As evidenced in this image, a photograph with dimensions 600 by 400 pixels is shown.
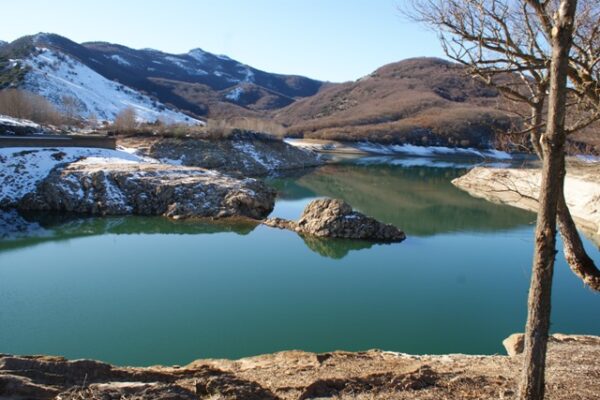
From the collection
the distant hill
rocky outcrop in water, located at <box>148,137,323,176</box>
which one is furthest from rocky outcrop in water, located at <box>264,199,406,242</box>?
the distant hill

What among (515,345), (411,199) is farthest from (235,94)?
(515,345)

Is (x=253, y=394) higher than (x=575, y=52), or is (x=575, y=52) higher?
(x=575, y=52)

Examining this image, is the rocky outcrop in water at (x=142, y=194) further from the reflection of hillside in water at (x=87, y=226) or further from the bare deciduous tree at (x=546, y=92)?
the bare deciduous tree at (x=546, y=92)

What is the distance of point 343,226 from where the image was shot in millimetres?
20172

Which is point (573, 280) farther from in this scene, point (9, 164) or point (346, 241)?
point (9, 164)

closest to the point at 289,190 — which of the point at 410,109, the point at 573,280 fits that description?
the point at 573,280

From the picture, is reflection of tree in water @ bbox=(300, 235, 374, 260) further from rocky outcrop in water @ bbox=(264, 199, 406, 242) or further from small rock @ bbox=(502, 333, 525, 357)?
small rock @ bbox=(502, 333, 525, 357)

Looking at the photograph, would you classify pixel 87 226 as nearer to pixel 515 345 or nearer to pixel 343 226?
pixel 343 226

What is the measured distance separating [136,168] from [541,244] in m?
26.1

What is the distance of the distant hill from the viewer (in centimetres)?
9369

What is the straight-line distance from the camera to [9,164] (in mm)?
26172

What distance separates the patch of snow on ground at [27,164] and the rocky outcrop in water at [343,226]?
49.0ft

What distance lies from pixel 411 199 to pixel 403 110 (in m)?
97.8

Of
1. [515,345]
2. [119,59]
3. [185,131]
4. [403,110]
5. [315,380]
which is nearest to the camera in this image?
[315,380]
